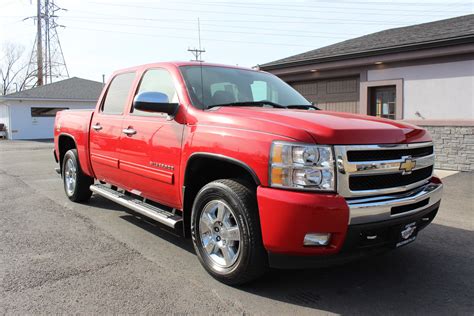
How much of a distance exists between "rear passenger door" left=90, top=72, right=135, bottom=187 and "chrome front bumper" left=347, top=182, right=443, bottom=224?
309 centimetres

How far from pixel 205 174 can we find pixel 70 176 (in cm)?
370

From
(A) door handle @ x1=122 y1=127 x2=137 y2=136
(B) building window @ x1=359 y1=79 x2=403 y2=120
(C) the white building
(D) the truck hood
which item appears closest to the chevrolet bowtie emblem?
(D) the truck hood

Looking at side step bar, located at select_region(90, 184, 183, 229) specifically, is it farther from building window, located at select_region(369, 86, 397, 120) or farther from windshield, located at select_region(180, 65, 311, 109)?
building window, located at select_region(369, 86, 397, 120)

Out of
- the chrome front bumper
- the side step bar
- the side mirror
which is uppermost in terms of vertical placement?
the side mirror

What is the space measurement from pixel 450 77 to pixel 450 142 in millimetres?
1695

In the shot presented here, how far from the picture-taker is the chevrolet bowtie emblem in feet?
10.8

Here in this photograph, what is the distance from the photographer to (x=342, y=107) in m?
13.2

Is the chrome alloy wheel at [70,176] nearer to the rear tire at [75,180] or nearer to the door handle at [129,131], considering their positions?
the rear tire at [75,180]

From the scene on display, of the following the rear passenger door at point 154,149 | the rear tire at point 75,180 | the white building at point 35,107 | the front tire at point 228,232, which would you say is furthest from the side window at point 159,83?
the white building at point 35,107

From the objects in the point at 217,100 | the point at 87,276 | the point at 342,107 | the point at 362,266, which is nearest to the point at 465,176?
the point at 342,107

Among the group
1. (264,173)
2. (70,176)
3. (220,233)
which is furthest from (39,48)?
(264,173)

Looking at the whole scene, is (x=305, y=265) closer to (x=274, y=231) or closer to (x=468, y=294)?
(x=274, y=231)

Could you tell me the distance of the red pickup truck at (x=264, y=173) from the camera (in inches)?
116

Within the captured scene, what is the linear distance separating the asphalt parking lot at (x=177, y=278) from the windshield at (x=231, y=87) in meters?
1.65
